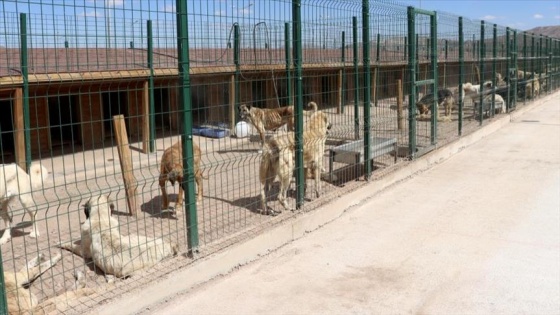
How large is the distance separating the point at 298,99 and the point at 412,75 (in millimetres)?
3910

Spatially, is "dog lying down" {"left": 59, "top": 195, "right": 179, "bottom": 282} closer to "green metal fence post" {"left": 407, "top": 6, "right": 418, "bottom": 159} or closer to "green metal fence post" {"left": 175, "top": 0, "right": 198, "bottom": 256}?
"green metal fence post" {"left": 175, "top": 0, "right": 198, "bottom": 256}

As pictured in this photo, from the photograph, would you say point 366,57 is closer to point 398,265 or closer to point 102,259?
point 398,265

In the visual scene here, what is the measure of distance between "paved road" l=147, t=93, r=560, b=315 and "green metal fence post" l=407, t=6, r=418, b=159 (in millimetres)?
1345

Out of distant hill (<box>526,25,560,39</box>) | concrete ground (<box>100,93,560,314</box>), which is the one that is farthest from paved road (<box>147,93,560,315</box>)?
distant hill (<box>526,25,560,39</box>)

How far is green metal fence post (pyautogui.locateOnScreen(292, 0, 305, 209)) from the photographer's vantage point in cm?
659

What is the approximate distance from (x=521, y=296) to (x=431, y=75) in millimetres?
7410

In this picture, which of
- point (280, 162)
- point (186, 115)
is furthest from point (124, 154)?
point (186, 115)

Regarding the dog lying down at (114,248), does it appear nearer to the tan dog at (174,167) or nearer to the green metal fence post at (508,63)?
the tan dog at (174,167)

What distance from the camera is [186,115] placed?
16.7 ft

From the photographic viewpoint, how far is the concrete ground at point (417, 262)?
15.4ft

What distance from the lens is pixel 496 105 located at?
17141mm

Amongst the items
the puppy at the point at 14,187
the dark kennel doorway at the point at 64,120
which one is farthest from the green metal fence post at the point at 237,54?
the dark kennel doorway at the point at 64,120

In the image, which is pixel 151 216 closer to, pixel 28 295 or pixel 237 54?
pixel 28 295

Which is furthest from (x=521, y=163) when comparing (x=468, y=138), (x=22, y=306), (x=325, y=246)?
(x=22, y=306)
